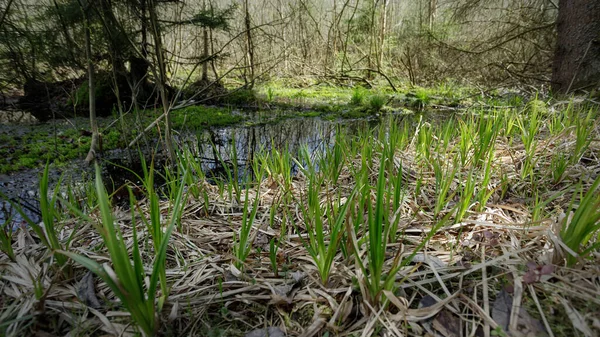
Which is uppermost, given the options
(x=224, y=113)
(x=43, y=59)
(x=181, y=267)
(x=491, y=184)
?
(x=43, y=59)

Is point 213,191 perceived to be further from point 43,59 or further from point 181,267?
point 43,59

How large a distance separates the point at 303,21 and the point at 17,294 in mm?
9829

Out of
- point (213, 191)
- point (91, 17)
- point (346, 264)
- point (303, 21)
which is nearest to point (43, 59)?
point (91, 17)

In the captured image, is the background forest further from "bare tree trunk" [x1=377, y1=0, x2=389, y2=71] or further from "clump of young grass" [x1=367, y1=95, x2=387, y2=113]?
"clump of young grass" [x1=367, y1=95, x2=387, y2=113]

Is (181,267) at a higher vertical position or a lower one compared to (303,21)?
lower

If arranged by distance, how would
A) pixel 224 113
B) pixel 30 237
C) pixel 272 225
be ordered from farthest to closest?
pixel 224 113
pixel 272 225
pixel 30 237

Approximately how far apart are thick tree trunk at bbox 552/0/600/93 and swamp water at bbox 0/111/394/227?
8.24 ft

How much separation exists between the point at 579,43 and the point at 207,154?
4.67m

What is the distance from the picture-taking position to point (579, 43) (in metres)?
3.51

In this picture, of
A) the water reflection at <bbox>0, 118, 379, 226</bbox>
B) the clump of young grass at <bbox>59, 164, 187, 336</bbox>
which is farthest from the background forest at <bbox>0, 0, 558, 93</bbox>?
the clump of young grass at <bbox>59, 164, 187, 336</bbox>

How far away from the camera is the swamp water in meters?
2.08

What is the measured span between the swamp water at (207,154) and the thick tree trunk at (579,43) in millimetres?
2512

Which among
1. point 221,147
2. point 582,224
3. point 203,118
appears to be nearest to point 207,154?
point 221,147

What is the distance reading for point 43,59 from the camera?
3535 millimetres
